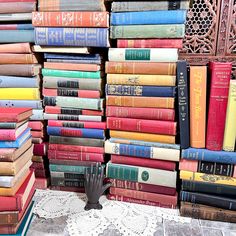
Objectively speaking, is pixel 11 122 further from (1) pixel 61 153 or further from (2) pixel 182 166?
(2) pixel 182 166

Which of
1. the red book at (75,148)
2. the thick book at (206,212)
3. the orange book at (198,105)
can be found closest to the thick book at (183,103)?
the orange book at (198,105)

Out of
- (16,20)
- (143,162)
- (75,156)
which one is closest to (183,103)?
(143,162)

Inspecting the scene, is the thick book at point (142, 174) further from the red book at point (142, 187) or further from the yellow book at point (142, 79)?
the yellow book at point (142, 79)

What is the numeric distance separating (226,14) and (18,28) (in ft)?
2.75

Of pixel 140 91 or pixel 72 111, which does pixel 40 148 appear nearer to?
pixel 72 111

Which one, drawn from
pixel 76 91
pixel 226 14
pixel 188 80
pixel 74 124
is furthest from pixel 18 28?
pixel 226 14

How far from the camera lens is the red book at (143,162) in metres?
1.07

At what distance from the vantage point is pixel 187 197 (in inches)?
41.3

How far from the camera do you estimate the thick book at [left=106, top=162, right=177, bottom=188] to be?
107 centimetres

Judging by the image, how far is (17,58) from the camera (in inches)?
42.7

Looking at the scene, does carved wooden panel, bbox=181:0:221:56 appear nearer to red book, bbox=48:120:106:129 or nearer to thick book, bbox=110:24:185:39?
thick book, bbox=110:24:185:39

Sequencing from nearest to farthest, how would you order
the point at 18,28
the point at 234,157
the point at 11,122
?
the point at 11,122 → the point at 234,157 → the point at 18,28

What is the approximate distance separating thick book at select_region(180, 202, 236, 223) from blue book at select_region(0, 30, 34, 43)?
36.0 inches

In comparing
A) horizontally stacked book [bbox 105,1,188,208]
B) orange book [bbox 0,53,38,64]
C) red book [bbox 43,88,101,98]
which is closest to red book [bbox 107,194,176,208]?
horizontally stacked book [bbox 105,1,188,208]
